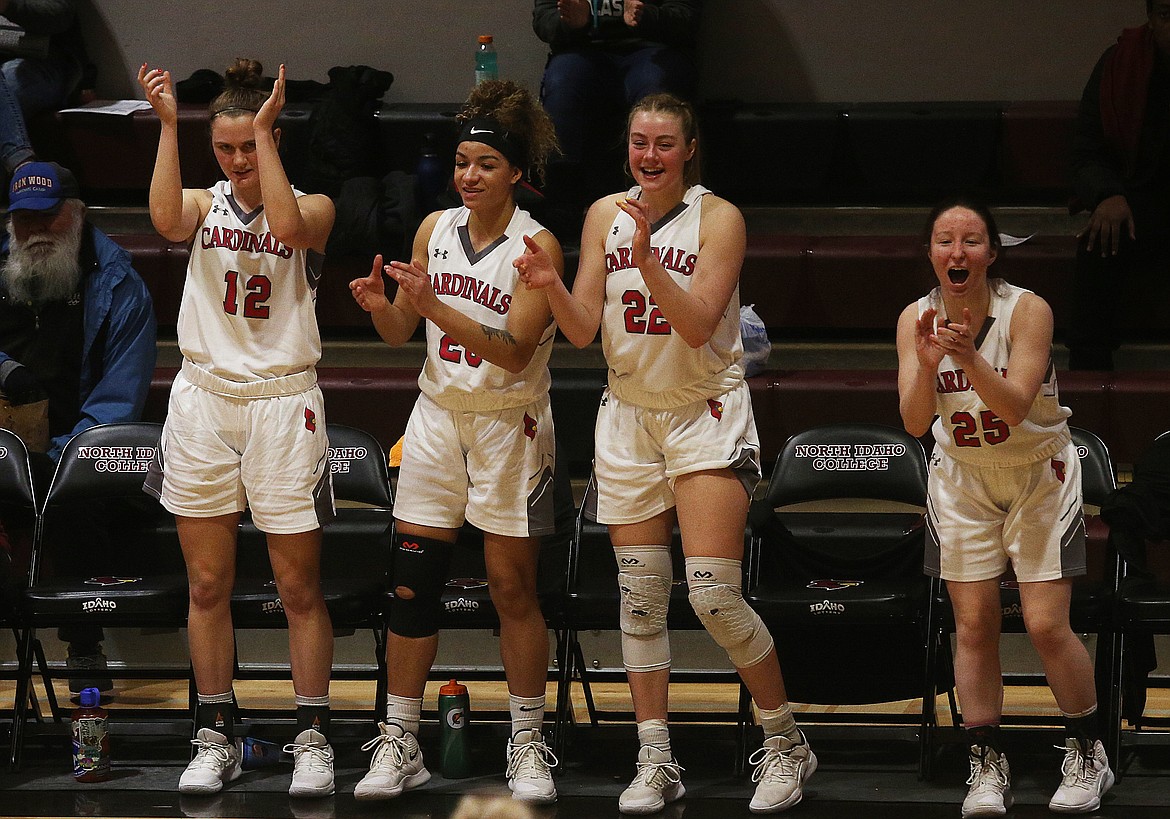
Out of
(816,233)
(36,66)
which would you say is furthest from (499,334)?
(36,66)

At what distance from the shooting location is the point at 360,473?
4.65 metres

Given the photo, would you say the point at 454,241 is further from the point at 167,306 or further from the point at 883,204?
the point at 883,204

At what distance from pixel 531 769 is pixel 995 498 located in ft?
4.62

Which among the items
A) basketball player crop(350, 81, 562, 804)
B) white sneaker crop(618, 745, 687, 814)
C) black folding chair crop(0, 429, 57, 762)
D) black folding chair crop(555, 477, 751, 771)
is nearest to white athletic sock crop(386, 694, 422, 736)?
basketball player crop(350, 81, 562, 804)

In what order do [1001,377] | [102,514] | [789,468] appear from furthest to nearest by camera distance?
[102,514] → [789,468] → [1001,377]

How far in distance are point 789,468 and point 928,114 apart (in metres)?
2.55

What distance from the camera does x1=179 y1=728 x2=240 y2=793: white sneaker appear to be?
12.8 ft

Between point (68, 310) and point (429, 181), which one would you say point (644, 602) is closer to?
point (68, 310)

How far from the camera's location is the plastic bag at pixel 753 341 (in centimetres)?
546

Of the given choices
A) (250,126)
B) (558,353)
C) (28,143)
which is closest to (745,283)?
(558,353)

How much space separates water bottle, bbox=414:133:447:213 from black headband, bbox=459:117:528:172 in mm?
2182

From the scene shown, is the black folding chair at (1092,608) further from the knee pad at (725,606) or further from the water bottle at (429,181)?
the water bottle at (429,181)

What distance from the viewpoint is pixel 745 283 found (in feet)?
19.7

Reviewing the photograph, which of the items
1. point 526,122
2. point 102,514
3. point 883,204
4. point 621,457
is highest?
point 526,122
